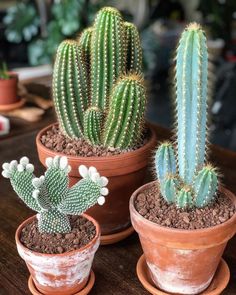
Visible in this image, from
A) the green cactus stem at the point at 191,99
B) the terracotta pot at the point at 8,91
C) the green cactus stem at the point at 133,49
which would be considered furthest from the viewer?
the terracotta pot at the point at 8,91

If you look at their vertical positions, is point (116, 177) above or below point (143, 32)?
above

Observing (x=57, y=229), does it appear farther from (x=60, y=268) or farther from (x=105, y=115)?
(x=105, y=115)

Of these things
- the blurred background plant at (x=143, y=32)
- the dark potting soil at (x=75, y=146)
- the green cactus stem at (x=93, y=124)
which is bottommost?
the blurred background plant at (x=143, y=32)

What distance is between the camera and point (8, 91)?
1.67 m

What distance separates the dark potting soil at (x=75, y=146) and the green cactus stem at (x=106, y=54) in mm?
89

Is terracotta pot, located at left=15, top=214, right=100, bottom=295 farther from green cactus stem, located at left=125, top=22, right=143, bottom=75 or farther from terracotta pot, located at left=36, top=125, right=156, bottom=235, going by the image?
green cactus stem, located at left=125, top=22, right=143, bottom=75

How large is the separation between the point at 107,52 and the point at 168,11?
403 cm

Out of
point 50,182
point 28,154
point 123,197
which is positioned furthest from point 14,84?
point 50,182

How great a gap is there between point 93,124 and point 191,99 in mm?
249

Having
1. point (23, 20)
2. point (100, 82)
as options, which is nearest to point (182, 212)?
point (100, 82)

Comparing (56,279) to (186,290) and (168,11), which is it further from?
(168,11)

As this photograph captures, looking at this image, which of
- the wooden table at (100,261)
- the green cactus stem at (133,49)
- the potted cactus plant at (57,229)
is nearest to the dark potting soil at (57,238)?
the potted cactus plant at (57,229)

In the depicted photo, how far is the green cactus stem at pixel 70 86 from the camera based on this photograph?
983 mm

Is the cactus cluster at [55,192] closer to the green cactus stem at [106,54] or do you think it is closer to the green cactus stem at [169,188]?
the green cactus stem at [169,188]
